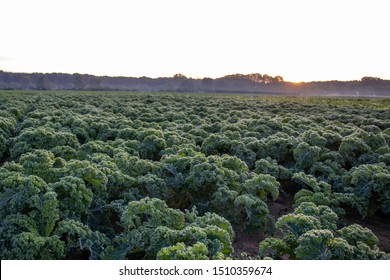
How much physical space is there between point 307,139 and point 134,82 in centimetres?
18236

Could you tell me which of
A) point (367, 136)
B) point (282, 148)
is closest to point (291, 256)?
point (282, 148)

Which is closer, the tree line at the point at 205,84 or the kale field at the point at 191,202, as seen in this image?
the kale field at the point at 191,202

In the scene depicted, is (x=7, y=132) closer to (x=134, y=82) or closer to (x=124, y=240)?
(x=124, y=240)

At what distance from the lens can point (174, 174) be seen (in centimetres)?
725

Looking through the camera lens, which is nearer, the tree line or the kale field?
the kale field

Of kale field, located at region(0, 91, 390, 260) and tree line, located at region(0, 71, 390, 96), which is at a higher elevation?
tree line, located at region(0, 71, 390, 96)

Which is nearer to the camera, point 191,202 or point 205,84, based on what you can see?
point 191,202

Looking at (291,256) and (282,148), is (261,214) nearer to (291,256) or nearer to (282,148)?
(291,256)

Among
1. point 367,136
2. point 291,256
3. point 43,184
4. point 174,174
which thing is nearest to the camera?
point 291,256

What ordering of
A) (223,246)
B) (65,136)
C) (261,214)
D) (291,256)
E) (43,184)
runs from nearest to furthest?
(223,246) < (291,256) < (43,184) < (261,214) < (65,136)

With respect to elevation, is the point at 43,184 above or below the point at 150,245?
above

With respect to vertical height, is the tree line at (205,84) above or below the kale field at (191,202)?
above

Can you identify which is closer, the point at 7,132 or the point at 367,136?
the point at 367,136

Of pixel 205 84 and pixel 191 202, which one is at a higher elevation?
pixel 205 84
